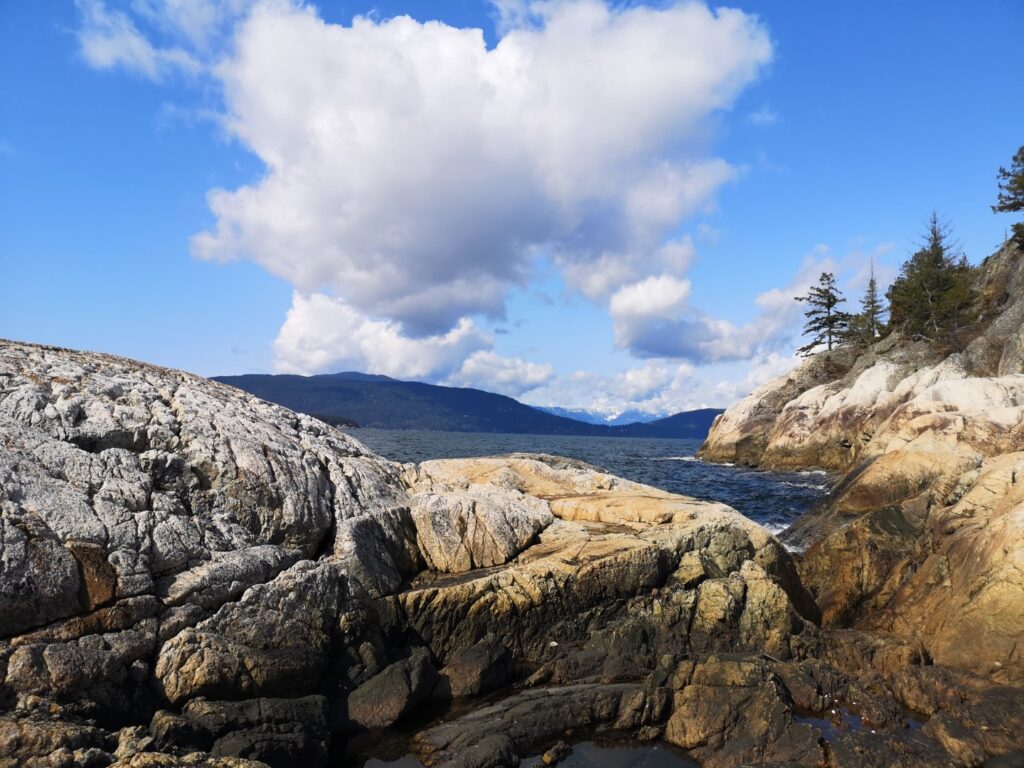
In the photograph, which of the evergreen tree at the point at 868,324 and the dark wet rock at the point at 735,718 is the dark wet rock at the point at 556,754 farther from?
the evergreen tree at the point at 868,324

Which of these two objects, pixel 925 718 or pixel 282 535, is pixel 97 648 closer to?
pixel 282 535

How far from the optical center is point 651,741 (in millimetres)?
11227

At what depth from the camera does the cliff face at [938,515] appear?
13867 mm

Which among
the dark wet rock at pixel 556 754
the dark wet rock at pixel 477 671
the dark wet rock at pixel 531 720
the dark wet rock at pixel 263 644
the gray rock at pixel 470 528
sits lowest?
the dark wet rock at pixel 556 754

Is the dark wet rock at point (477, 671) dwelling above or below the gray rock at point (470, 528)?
below

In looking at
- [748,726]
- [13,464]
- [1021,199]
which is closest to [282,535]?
[13,464]

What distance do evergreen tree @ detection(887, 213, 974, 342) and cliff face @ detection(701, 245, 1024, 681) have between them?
4.74 m

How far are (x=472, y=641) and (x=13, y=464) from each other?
9.67 meters

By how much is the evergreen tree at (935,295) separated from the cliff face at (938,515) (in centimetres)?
474

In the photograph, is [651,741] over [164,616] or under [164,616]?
under

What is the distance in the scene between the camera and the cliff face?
546 inches

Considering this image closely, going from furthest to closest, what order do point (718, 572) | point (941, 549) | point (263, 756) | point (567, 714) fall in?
point (941, 549), point (718, 572), point (567, 714), point (263, 756)

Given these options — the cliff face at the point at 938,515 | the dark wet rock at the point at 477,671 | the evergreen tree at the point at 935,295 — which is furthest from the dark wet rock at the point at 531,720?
the evergreen tree at the point at 935,295

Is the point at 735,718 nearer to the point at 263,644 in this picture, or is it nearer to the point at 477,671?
the point at 477,671
